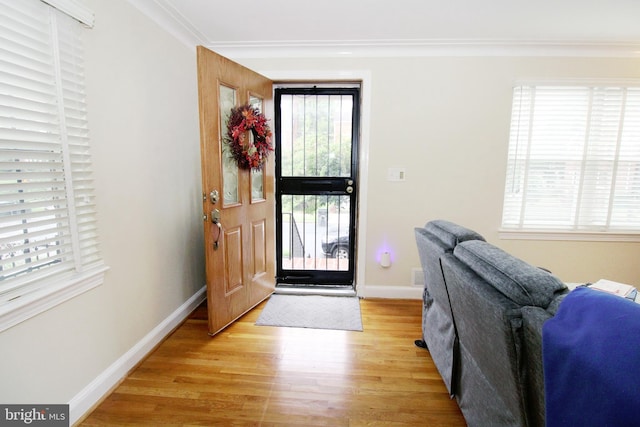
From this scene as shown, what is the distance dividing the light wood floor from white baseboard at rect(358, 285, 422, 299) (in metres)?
0.55

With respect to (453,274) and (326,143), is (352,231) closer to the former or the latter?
(326,143)

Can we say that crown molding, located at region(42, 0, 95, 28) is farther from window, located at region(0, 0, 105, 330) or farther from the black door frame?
the black door frame

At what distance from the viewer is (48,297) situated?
133 cm

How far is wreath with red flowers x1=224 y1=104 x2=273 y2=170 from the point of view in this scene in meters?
2.27

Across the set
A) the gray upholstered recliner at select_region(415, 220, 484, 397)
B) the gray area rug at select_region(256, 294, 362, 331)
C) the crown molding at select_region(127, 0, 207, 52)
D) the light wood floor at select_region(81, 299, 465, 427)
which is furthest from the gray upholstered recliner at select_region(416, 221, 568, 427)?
the crown molding at select_region(127, 0, 207, 52)

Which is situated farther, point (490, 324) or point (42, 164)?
point (42, 164)

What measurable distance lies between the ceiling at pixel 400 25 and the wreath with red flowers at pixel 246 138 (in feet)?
2.25

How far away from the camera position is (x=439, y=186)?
279 centimetres

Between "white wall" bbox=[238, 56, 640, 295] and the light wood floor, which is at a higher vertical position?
"white wall" bbox=[238, 56, 640, 295]

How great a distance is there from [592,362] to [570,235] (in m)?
2.75

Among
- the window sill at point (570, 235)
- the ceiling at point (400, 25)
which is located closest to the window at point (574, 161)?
the window sill at point (570, 235)

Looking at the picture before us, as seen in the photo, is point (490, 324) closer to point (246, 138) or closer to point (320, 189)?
point (246, 138)

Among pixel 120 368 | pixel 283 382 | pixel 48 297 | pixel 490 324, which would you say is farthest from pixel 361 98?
pixel 120 368

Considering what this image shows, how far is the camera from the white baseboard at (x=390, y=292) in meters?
2.93
